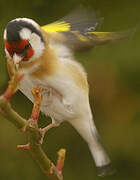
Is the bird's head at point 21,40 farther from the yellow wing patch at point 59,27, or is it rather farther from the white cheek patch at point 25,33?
the yellow wing patch at point 59,27

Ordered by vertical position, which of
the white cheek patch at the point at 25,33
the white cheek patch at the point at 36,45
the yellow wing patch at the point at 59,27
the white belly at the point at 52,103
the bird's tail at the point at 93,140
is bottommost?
the bird's tail at the point at 93,140

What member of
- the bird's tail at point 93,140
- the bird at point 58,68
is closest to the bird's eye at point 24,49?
the bird at point 58,68

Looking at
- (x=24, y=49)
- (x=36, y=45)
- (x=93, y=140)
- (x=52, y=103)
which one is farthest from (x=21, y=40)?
(x=93, y=140)

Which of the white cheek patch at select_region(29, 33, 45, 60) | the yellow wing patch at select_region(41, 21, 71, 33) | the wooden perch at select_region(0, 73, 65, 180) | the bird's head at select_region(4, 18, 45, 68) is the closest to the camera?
the wooden perch at select_region(0, 73, 65, 180)

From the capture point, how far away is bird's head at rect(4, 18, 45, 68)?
0.85 m

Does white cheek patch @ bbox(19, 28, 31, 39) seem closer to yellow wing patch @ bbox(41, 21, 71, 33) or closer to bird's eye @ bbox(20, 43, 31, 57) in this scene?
bird's eye @ bbox(20, 43, 31, 57)

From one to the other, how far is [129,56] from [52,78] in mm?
861

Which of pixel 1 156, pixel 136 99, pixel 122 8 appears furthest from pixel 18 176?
pixel 122 8

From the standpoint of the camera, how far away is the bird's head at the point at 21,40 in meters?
0.85

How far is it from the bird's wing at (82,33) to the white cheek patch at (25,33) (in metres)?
0.18

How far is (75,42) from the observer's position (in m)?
1.08

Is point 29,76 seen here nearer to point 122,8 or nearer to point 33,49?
point 33,49

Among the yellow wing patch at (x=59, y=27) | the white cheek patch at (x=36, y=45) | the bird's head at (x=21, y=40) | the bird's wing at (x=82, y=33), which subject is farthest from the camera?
the yellow wing patch at (x=59, y=27)

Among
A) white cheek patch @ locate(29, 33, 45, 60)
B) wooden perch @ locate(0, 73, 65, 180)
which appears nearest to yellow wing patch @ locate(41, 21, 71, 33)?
white cheek patch @ locate(29, 33, 45, 60)
